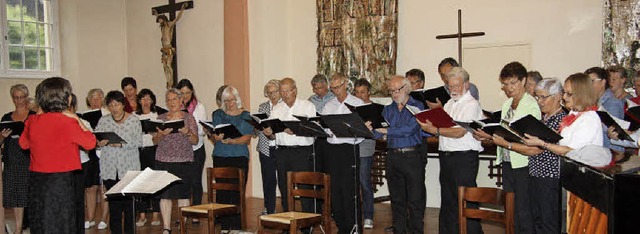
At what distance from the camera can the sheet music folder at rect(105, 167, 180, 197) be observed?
15.2 ft

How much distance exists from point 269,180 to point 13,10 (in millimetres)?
6098

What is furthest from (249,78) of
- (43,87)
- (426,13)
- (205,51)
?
(43,87)

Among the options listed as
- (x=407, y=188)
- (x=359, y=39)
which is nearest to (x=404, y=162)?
(x=407, y=188)

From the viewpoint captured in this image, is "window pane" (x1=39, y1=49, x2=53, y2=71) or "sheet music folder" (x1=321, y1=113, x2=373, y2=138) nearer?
"sheet music folder" (x1=321, y1=113, x2=373, y2=138)

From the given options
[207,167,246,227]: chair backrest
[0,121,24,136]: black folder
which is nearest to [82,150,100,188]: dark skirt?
[0,121,24,136]: black folder

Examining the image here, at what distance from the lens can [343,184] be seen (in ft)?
21.4

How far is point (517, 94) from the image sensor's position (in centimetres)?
543

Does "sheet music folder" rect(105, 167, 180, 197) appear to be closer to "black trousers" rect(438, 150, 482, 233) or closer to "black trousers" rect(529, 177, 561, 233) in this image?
"black trousers" rect(438, 150, 482, 233)

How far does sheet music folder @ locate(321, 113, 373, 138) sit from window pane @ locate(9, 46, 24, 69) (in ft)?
24.0

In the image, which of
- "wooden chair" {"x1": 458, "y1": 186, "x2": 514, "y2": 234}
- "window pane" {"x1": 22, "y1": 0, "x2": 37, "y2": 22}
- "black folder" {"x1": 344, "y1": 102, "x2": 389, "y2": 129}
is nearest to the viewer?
"wooden chair" {"x1": 458, "y1": 186, "x2": 514, "y2": 234}

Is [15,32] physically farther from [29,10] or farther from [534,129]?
[534,129]

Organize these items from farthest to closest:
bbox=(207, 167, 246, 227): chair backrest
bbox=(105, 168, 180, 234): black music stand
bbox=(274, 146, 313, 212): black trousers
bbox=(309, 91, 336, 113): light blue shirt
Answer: bbox=(309, 91, 336, 113): light blue shirt, bbox=(274, 146, 313, 212): black trousers, bbox=(207, 167, 246, 227): chair backrest, bbox=(105, 168, 180, 234): black music stand

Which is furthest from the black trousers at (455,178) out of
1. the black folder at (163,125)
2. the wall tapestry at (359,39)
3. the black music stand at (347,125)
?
the wall tapestry at (359,39)

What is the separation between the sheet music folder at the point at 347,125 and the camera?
5637 millimetres
